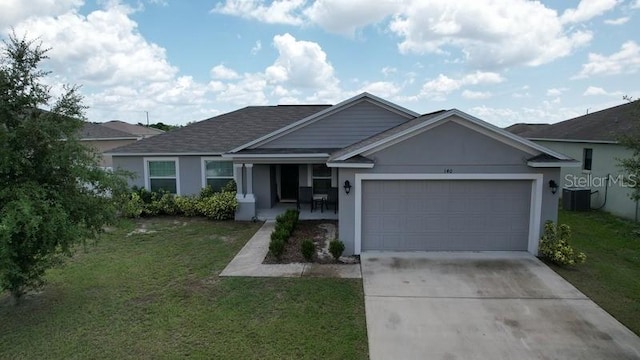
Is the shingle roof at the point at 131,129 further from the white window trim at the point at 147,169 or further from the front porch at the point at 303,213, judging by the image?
the front porch at the point at 303,213

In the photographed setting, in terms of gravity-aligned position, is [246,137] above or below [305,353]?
above

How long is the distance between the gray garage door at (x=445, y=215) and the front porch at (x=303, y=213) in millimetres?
4172

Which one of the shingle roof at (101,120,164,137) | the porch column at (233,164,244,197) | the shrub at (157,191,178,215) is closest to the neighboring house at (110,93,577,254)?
the porch column at (233,164,244,197)

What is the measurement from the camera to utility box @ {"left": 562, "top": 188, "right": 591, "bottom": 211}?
14938 millimetres

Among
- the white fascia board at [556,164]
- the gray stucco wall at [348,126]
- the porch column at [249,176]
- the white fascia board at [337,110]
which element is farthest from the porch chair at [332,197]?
the white fascia board at [556,164]

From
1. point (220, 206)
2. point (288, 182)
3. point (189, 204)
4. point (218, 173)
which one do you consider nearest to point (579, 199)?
point (288, 182)

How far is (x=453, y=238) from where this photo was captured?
9570 millimetres

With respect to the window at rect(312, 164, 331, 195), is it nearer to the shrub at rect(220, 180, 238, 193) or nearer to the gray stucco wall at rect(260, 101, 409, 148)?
the gray stucco wall at rect(260, 101, 409, 148)

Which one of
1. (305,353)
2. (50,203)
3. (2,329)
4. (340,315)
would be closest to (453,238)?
(340,315)

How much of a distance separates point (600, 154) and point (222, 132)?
15.9 metres

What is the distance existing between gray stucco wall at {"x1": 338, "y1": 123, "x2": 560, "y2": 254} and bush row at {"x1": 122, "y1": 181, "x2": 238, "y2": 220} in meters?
5.87

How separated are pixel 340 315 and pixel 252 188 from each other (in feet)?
27.6

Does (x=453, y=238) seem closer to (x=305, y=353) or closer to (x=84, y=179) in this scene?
(x=305, y=353)

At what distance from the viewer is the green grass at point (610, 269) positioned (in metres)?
6.58
